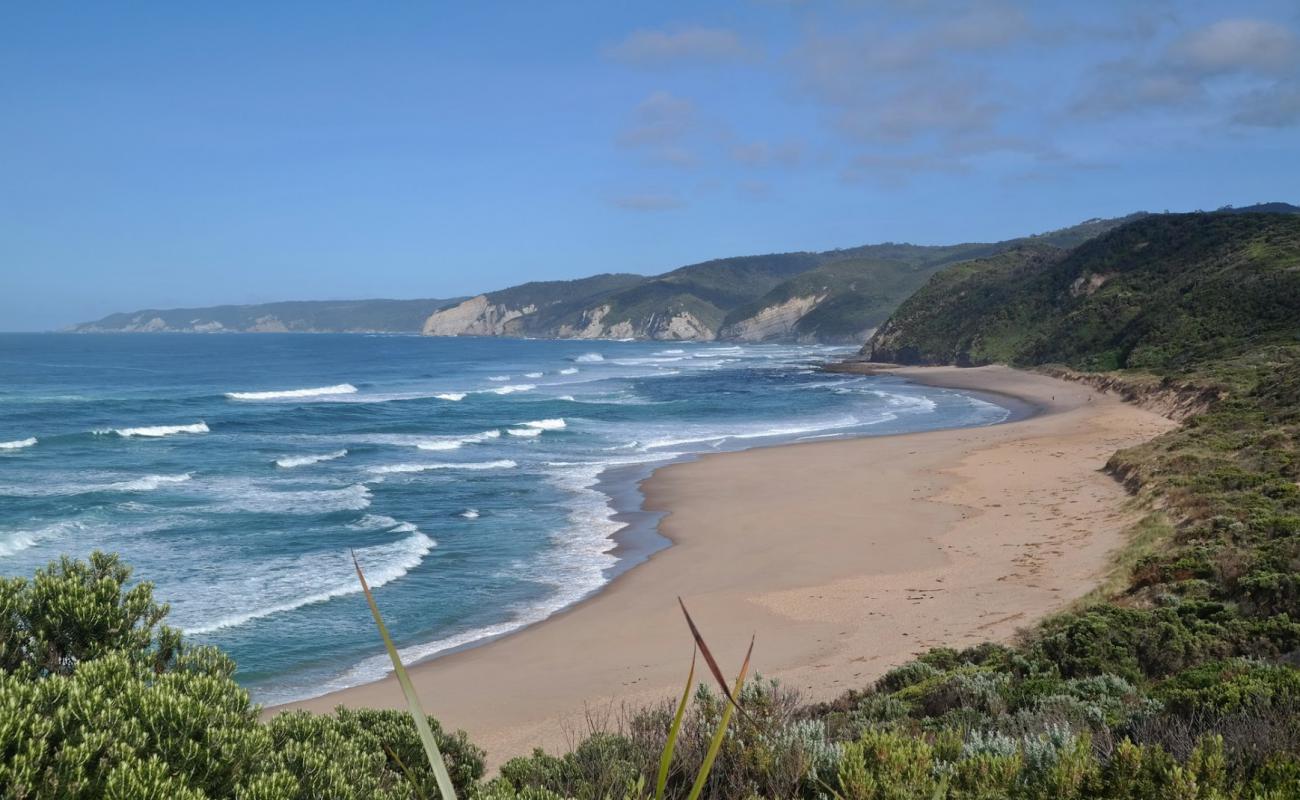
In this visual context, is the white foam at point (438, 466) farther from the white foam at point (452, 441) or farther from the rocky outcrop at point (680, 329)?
the rocky outcrop at point (680, 329)

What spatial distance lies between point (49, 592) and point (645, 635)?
1124 cm

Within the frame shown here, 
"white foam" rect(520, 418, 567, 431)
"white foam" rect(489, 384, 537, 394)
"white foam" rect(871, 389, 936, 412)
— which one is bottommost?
"white foam" rect(520, 418, 567, 431)

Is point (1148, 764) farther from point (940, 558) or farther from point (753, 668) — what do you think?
point (940, 558)

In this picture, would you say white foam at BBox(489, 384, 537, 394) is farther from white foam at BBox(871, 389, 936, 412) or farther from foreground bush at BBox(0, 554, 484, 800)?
foreground bush at BBox(0, 554, 484, 800)

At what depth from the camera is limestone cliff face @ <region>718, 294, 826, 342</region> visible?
172750 millimetres

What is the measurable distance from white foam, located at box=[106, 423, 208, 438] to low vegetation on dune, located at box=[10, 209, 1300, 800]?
33.9m

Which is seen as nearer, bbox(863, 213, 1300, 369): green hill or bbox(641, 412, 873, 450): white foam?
bbox(641, 412, 873, 450): white foam

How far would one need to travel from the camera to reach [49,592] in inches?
231

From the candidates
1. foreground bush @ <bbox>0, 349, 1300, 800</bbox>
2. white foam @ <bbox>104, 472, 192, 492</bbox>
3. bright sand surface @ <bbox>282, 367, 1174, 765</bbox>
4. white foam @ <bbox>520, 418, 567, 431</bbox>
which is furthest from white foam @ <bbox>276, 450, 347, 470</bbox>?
foreground bush @ <bbox>0, 349, 1300, 800</bbox>

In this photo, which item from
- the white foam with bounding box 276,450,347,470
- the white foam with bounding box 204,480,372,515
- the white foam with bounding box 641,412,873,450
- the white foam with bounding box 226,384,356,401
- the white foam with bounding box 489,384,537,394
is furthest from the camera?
the white foam with bounding box 489,384,537,394

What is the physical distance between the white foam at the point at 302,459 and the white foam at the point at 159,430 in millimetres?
9423

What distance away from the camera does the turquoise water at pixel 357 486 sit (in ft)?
57.6

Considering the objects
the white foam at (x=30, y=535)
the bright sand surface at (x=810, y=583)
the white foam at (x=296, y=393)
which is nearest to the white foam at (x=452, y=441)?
the bright sand surface at (x=810, y=583)

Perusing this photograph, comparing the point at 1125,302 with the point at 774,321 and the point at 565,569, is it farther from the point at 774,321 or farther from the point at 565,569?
the point at 774,321
